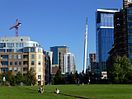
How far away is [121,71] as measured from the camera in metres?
142

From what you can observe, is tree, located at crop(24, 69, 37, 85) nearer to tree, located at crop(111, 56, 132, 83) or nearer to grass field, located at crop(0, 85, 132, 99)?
tree, located at crop(111, 56, 132, 83)

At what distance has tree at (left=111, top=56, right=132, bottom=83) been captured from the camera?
14112 cm

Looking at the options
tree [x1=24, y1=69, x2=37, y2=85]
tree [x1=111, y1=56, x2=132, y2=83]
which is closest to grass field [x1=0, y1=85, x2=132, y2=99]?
tree [x1=111, y1=56, x2=132, y2=83]

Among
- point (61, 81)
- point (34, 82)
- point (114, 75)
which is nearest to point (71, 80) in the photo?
point (61, 81)

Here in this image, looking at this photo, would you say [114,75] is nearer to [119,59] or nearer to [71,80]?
[119,59]

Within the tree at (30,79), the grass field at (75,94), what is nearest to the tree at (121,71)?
the tree at (30,79)

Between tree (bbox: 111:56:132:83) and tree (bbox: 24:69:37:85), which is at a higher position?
tree (bbox: 111:56:132:83)

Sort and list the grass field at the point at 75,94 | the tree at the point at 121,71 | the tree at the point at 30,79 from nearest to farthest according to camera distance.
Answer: the grass field at the point at 75,94
the tree at the point at 121,71
the tree at the point at 30,79

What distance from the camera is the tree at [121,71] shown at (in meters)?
141

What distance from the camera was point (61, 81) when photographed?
7815 inches

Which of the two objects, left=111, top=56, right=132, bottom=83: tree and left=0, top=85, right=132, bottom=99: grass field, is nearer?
left=0, top=85, right=132, bottom=99: grass field

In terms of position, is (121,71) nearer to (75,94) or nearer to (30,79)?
(30,79)

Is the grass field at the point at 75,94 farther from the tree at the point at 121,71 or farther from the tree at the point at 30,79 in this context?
the tree at the point at 30,79

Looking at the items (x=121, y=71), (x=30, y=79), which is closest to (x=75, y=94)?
(x=121, y=71)
